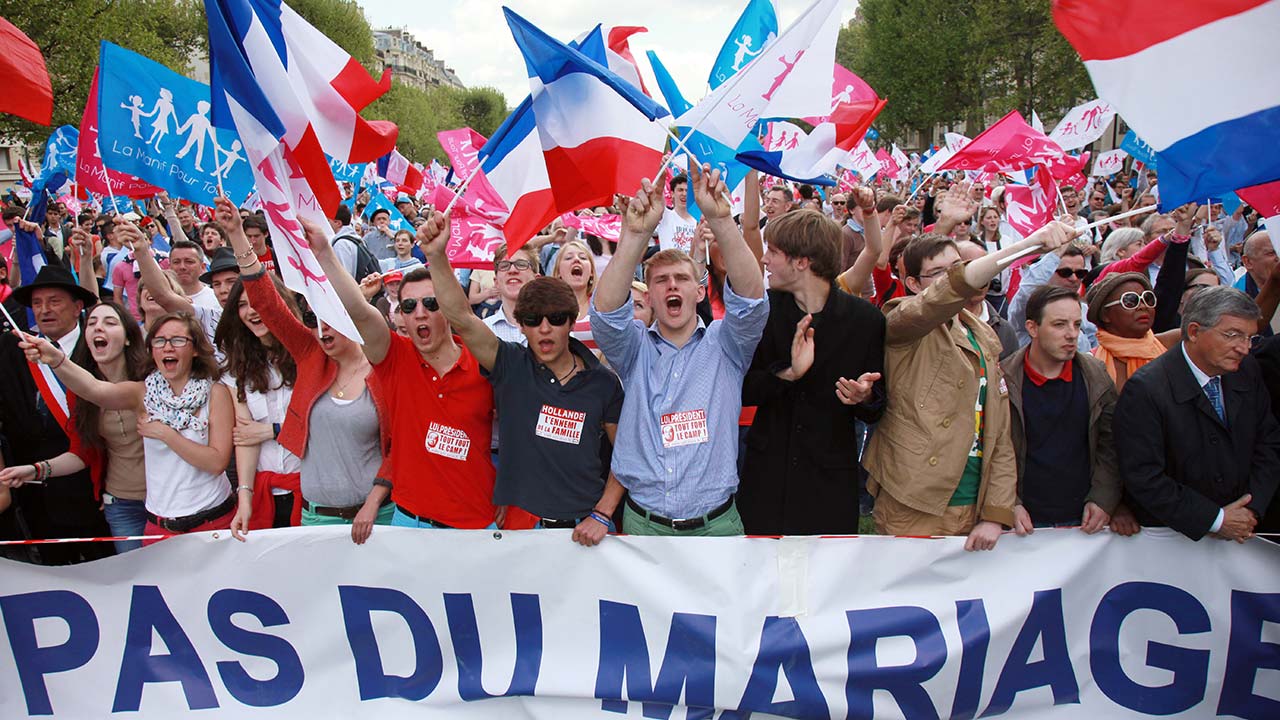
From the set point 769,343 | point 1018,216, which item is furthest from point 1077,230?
point 1018,216

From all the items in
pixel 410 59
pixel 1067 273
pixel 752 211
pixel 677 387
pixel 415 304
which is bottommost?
pixel 677 387

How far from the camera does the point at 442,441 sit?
3689mm

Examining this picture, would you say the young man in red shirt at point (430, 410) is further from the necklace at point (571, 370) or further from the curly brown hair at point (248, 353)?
the curly brown hair at point (248, 353)

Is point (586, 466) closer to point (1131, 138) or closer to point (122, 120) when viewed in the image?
point (122, 120)

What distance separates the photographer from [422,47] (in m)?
170

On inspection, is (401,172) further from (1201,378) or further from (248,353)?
(1201,378)

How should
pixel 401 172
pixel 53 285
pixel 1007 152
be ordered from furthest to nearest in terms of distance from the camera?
pixel 401 172 → pixel 1007 152 → pixel 53 285

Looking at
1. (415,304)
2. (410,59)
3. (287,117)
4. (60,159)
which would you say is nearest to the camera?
(287,117)

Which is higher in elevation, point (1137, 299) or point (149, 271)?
point (1137, 299)

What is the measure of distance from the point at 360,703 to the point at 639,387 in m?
1.85

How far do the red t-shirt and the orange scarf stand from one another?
2967 mm

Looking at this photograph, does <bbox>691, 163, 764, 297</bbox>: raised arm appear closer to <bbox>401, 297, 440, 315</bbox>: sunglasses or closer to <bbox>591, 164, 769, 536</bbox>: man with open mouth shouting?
<bbox>591, 164, 769, 536</bbox>: man with open mouth shouting

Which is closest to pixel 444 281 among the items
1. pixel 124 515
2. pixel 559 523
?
pixel 559 523

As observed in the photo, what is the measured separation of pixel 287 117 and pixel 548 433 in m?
1.76
